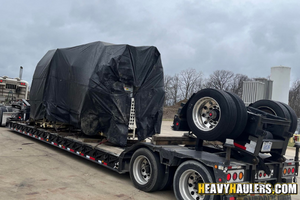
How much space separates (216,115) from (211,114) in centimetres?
9

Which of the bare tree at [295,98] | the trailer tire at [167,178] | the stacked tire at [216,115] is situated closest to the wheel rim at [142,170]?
the trailer tire at [167,178]

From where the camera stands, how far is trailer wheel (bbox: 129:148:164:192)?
5.68 metres

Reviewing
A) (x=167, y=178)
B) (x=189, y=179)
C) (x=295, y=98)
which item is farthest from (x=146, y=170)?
(x=295, y=98)

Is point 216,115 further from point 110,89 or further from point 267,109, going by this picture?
point 110,89

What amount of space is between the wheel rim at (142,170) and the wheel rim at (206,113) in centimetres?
142

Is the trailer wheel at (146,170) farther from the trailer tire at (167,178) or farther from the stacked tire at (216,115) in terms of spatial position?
the stacked tire at (216,115)

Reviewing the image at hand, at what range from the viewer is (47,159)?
27.7 feet

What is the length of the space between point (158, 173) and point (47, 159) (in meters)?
4.32

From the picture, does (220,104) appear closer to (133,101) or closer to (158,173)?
(158,173)

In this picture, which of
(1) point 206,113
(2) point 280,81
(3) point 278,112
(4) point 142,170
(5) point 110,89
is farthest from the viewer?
(2) point 280,81

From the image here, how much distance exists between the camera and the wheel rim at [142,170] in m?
6.03

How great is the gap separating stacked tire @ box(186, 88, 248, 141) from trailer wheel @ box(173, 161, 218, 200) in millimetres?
636

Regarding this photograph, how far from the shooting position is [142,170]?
6172mm

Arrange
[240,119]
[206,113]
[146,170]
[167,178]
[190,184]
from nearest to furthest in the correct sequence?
1. [240,119]
2. [190,184]
3. [206,113]
4. [167,178]
5. [146,170]
